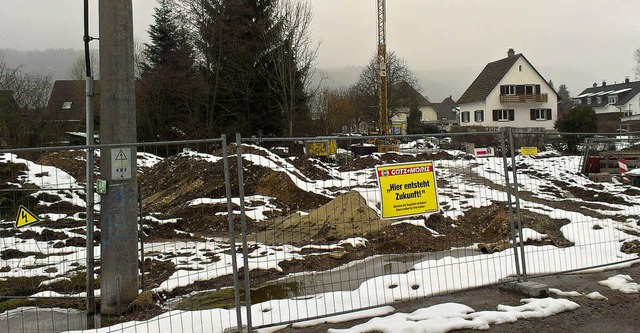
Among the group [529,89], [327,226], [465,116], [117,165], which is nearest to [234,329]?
[117,165]

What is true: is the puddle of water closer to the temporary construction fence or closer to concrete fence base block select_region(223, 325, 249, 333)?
the temporary construction fence

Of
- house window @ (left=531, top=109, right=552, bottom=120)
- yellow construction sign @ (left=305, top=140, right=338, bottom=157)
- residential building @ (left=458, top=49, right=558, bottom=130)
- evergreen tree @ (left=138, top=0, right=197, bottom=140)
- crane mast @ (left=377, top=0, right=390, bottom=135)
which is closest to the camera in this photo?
yellow construction sign @ (left=305, top=140, right=338, bottom=157)

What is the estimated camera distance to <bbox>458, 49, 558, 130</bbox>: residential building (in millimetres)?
60500

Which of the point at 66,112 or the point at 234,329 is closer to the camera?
the point at 234,329

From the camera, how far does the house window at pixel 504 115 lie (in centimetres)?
6084

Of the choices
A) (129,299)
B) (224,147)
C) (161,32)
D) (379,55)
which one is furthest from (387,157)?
(379,55)

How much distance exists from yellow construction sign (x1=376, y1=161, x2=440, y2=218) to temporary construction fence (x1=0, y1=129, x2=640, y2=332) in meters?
0.02

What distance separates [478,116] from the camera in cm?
6259

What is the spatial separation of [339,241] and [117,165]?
5248 mm

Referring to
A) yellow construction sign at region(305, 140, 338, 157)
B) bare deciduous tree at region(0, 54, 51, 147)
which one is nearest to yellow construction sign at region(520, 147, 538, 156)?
yellow construction sign at region(305, 140, 338, 157)

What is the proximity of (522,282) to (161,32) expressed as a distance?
121 ft

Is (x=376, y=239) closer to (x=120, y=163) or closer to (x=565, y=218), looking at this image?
(x=565, y=218)

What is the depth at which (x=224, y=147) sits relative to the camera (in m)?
4.53

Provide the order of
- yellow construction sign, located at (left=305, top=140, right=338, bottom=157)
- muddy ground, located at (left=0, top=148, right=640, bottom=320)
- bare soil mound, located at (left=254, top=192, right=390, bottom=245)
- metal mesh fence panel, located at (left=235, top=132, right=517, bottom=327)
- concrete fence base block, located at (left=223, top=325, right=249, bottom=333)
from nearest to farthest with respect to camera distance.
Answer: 1. concrete fence base block, located at (left=223, top=325, right=249, bottom=333)
2. metal mesh fence panel, located at (left=235, top=132, right=517, bottom=327)
3. yellow construction sign, located at (left=305, top=140, right=338, bottom=157)
4. muddy ground, located at (left=0, top=148, right=640, bottom=320)
5. bare soil mound, located at (left=254, top=192, right=390, bottom=245)
